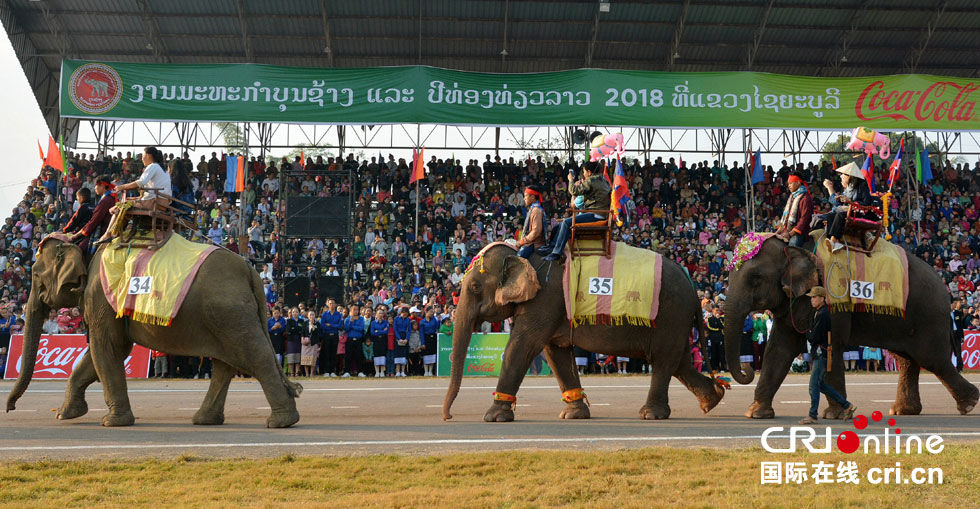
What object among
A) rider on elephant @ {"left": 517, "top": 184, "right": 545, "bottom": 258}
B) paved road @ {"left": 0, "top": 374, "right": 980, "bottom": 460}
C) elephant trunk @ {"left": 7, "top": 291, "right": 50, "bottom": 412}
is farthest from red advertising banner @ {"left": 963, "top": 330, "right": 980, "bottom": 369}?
elephant trunk @ {"left": 7, "top": 291, "right": 50, "bottom": 412}

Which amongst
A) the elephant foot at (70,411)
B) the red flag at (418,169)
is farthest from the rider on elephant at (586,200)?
the red flag at (418,169)

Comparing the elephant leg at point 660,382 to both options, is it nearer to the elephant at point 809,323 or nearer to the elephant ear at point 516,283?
the elephant at point 809,323

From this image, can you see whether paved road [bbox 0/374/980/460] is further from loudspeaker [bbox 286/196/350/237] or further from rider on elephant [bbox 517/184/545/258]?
loudspeaker [bbox 286/196/350/237]

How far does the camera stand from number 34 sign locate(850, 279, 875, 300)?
12500 mm

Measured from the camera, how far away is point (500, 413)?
11.9 meters

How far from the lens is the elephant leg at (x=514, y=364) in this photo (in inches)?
471

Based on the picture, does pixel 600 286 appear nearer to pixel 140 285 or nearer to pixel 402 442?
pixel 402 442

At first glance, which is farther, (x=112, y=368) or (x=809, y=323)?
(x=809, y=323)

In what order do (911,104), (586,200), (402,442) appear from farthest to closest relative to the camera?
(911,104)
(586,200)
(402,442)

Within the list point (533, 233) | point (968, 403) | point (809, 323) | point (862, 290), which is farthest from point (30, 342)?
point (968, 403)

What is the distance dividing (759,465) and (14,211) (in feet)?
106

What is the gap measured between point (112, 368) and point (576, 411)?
5.83m

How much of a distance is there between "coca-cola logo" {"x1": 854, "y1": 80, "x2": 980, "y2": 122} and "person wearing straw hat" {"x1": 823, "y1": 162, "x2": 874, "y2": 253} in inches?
763

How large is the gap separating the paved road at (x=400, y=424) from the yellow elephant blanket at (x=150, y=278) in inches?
54.9
